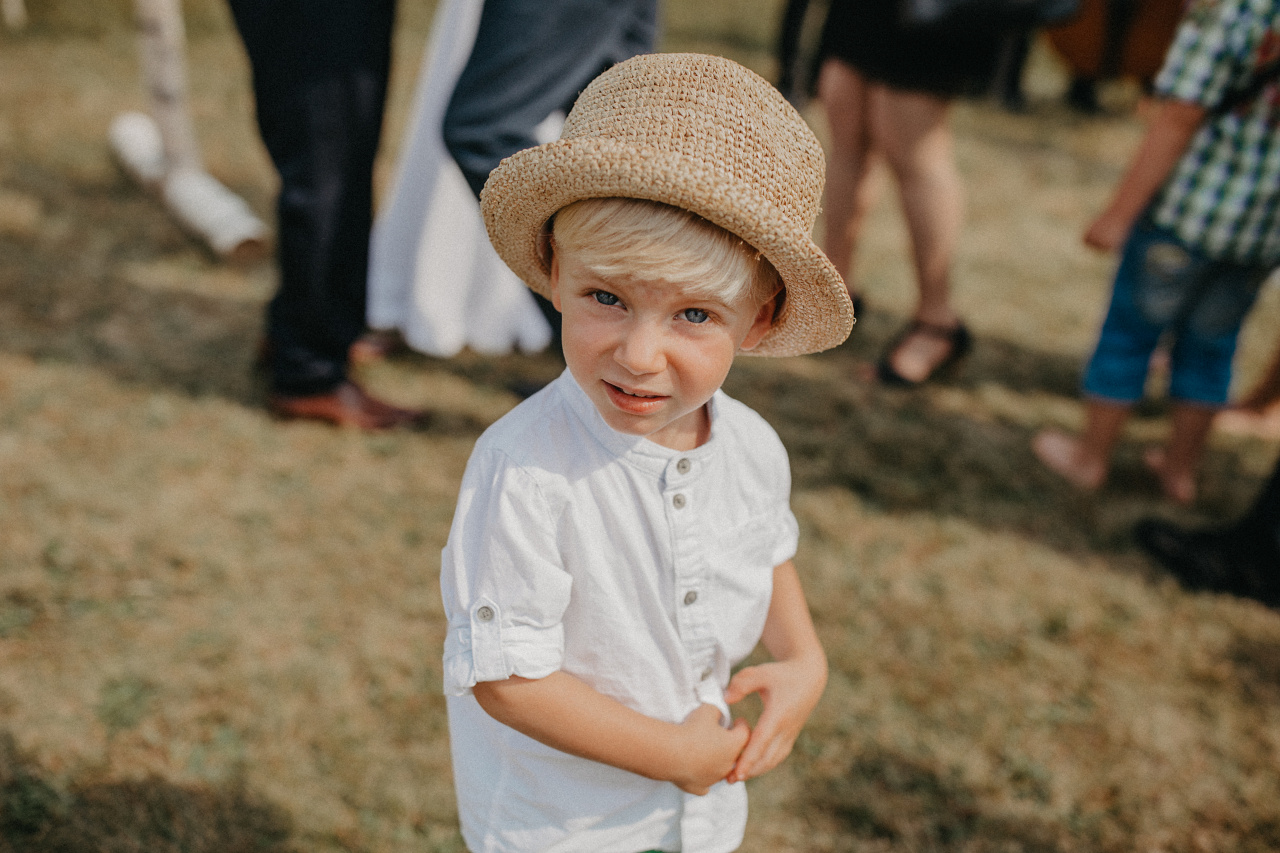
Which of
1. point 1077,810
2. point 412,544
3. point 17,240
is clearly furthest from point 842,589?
point 17,240

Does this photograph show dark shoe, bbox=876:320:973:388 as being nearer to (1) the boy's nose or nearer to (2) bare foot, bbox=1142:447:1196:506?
(2) bare foot, bbox=1142:447:1196:506

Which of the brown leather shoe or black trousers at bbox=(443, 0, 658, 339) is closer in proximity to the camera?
black trousers at bbox=(443, 0, 658, 339)

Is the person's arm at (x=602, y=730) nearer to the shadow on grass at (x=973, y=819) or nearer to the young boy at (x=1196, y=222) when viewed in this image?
the shadow on grass at (x=973, y=819)

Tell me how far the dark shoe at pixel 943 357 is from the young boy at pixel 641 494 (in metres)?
2.20

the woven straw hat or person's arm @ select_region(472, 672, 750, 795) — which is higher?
the woven straw hat

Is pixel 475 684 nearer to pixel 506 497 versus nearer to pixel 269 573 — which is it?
pixel 506 497

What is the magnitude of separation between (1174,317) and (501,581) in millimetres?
2352

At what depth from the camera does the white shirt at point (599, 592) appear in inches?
38.7

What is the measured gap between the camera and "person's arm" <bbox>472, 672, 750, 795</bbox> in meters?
0.99

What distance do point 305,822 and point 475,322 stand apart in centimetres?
181

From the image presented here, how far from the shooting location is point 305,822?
1682 millimetres

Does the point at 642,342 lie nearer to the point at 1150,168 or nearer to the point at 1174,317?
the point at 1150,168

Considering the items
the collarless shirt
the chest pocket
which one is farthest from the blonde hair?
the collarless shirt

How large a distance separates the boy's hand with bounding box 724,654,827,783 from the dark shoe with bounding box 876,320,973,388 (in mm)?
2283
